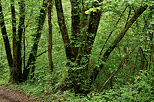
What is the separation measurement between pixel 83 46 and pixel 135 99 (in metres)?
2.70

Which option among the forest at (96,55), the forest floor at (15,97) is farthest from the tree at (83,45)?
the forest floor at (15,97)

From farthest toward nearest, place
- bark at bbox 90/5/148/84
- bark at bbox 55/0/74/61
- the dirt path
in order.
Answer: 1. the dirt path
2. bark at bbox 55/0/74/61
3. bark at bbox 90/5/148/84

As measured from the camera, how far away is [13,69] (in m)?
9.50

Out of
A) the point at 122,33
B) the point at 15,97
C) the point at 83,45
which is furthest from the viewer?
the point at 15,97

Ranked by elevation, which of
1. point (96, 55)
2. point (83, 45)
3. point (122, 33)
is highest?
point (122, 33)

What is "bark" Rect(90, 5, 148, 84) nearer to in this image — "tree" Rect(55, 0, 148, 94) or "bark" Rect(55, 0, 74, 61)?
"tree" Rect(55, 0, 148, 94)

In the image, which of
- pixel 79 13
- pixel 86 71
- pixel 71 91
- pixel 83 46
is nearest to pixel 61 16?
pixel 79 13

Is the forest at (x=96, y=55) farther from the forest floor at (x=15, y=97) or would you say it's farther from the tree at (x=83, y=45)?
the forest floor at (x=15, y=97)

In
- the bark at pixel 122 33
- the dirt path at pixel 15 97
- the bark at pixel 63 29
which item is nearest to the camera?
the bark at pixel 122 33

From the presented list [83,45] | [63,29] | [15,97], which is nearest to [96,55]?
[83,45]

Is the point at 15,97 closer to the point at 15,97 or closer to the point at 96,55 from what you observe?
the point at 15,97

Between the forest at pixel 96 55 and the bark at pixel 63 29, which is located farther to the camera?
the bark at pixel 63 29

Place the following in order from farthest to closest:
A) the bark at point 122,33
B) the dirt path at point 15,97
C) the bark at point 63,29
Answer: the dirt path at point 15,97 → the bark at point 63,29 → the bark at point 122,33

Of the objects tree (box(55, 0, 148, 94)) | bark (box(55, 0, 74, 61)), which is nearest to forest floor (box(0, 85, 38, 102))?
tree (box(55, 0, 148, 94))
